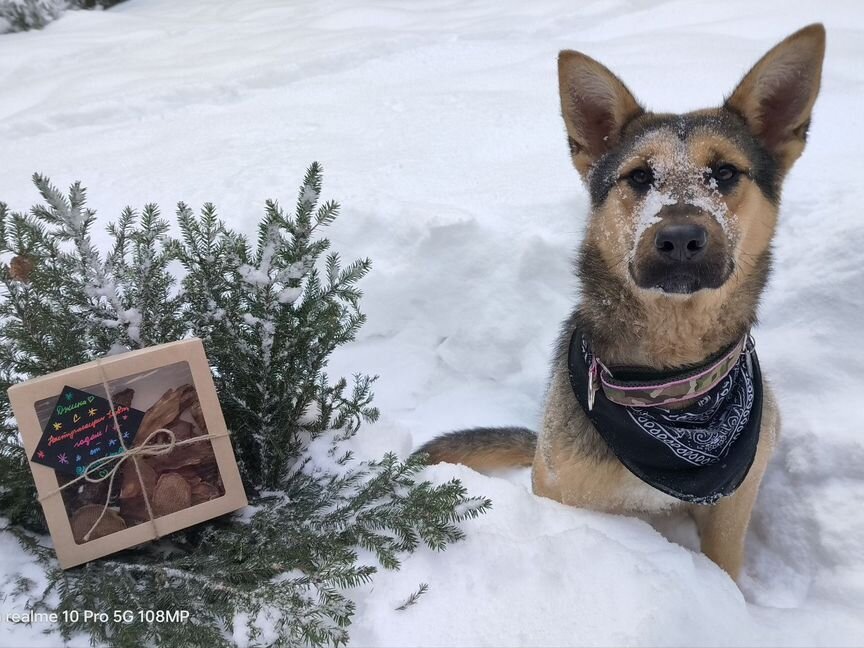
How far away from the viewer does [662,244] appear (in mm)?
1748

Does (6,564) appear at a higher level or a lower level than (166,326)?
lower

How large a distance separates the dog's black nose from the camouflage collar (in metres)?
0.44

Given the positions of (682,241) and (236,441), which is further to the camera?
(236,441)

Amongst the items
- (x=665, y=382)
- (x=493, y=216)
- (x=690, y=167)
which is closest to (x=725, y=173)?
(x=690, y=167)

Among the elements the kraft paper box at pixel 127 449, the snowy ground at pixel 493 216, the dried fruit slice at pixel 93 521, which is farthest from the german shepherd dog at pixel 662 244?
the dried fruit slice at pixel 93 521

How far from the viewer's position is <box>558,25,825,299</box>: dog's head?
1786mm

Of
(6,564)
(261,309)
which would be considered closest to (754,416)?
(261,309)

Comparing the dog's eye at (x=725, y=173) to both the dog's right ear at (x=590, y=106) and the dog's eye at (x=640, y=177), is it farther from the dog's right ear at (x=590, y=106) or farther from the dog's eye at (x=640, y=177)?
the dog's right ear at (x=590, y=106)

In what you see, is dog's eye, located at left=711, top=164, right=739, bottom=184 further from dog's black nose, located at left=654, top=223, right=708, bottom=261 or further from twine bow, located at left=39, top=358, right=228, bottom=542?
twine bow, located at left=39, top=358, right=228, bottom=542

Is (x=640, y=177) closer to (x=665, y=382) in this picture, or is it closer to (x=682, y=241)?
(x=682, y=241)

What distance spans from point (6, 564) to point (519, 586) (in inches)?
52.5

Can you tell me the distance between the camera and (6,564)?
1.52 metres

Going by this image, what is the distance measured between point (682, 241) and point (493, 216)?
6.66ft

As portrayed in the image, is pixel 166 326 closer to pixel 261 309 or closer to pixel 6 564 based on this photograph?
pixel 261 309
